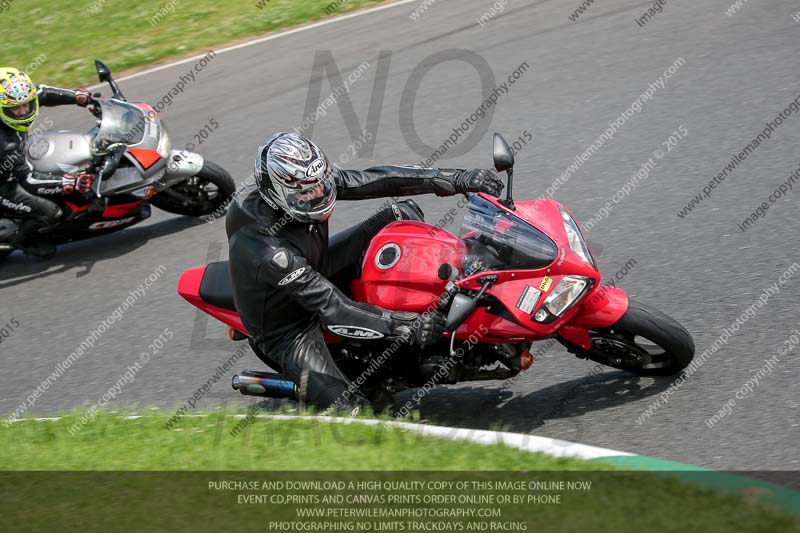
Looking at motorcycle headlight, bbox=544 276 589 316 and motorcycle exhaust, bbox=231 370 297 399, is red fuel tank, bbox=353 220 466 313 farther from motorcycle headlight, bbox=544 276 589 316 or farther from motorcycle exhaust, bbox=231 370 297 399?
motorcycle exhaust, bbox=231 370 297 399

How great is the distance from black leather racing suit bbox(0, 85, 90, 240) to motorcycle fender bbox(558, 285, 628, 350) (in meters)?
5.41

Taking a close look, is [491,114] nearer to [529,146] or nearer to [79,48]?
[529,146]

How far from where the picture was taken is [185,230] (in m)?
9.31

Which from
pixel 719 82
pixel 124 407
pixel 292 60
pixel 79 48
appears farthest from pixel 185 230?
pixel 79 48

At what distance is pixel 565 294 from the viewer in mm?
5012

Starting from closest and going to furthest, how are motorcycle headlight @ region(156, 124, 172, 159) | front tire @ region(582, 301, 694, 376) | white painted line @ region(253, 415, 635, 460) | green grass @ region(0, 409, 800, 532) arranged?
1. green grass @ region(0, 409, 800, 532)
2. white painted line @ region(253, 415, 635, 460)
3. front tire @ region(582, 301, 694, 376)
4. motorcycle headlight @ region(156, 124, 172, 159)

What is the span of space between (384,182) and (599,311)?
1.54 m

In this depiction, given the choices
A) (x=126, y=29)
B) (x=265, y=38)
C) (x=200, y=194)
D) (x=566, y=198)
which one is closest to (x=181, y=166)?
(x=200, y=194)

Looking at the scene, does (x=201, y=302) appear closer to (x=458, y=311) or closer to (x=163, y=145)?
(x=458, y=311)

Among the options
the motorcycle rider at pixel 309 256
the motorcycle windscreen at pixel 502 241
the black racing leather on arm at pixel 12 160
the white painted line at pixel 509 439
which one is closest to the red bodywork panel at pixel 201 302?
the motorcycle rider at pixel 309 256

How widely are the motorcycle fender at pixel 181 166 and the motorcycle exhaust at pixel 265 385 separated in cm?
368

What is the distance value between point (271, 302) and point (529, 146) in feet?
15.0

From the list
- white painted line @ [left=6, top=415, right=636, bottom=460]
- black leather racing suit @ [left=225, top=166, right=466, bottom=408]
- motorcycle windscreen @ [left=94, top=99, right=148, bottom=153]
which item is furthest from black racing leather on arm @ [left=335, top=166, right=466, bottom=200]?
motorcycle windscreen @ [left=94, top=99, right=148, bottom=153]

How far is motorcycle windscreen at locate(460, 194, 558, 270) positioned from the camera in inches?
198
